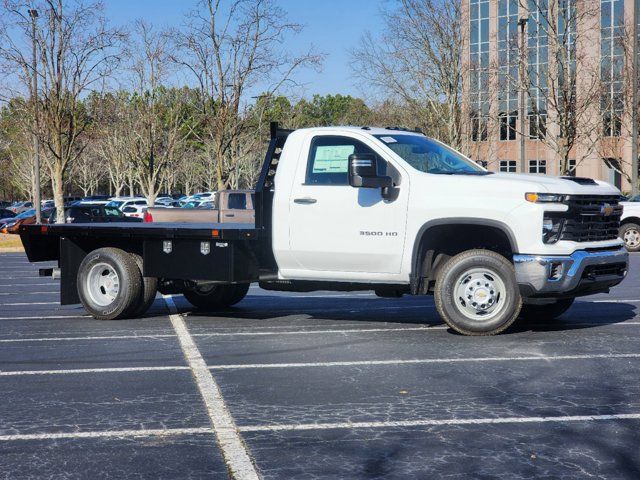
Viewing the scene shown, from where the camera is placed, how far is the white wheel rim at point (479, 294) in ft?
31.6

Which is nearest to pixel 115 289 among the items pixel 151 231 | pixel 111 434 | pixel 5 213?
pixel 151 231

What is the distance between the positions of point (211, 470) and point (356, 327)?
5596mm

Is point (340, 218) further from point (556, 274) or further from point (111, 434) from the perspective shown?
point (111, 434)

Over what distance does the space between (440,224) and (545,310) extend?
2042 millimetres

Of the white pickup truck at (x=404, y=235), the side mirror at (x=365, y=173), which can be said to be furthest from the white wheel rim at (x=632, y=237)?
the side mirror at (x=365, y=173)

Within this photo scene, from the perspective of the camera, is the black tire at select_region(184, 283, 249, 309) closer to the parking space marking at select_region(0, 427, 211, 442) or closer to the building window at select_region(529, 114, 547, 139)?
the parking space marking at select_region(0, 427, 211, 442)

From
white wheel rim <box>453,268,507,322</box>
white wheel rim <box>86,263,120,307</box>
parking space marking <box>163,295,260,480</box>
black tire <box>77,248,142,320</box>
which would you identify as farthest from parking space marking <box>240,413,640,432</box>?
white wheel rim <box>86,263,120,307</box>

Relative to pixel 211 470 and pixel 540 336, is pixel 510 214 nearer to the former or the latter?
pixel 540 336

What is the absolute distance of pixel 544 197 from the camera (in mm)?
9336

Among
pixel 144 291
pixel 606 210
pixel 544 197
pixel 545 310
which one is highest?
pixel 544 197

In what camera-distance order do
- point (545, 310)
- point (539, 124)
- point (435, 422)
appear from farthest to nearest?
point (539, 124) < point (545, 310) < point (435, 422)

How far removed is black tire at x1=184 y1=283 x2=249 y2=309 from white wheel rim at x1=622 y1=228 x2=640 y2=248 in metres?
14.7

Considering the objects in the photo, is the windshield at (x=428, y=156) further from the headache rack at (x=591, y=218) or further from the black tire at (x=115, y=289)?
the black tire at (x=115, y=289)

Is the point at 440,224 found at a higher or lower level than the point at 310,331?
higher
